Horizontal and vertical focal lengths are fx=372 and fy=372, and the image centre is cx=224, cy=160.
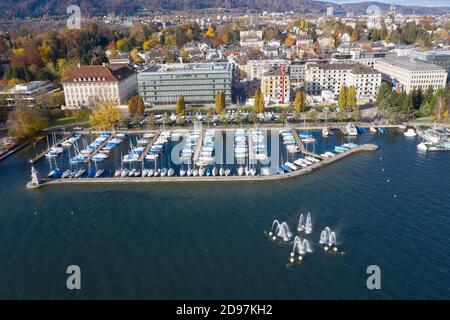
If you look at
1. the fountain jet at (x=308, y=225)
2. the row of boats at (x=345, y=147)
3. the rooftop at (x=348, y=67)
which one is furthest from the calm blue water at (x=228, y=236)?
the rooftop at (x=348, y=67)

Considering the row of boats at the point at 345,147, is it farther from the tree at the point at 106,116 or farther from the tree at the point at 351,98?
the tree at the point at 106,116

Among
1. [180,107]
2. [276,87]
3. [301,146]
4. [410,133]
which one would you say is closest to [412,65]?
[410,133]

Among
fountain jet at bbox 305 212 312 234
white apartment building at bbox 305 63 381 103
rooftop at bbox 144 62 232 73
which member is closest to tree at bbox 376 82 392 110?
white apartment building at bbox 305 63 381 103

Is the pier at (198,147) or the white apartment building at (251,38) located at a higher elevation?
the white apartment building at (251,38)

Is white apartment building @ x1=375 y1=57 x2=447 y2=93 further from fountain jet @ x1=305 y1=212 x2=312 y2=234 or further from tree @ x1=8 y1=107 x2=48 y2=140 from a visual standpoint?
tree @ x1=8 y1=107 x2=48 y2=140

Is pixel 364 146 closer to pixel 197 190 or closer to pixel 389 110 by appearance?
pixel 389 110
